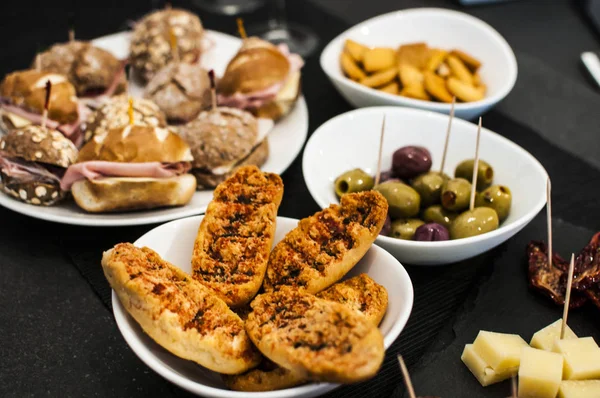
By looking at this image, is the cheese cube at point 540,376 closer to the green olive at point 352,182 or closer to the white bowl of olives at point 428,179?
the white bowl of olives at point 428,179

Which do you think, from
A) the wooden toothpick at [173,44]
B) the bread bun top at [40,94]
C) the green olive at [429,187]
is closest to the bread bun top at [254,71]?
the wooden toothpick at [173,44]

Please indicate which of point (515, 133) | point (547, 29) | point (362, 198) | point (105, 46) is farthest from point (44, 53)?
point (547, 29)

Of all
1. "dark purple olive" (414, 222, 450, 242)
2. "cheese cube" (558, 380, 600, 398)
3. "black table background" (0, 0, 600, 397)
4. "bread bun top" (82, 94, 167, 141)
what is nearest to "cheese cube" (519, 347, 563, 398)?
"cheese cube" (558, 380, 600, 398)

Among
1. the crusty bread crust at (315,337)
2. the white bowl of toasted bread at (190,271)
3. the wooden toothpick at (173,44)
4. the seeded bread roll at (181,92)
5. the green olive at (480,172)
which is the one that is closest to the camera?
the crusty bread crust at (315,337)

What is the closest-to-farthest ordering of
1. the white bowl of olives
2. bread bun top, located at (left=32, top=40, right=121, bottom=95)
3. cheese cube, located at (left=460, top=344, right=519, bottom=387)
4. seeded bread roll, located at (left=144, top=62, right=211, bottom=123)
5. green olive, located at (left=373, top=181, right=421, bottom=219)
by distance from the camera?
cheese cube, located at (left=460, top=344, right=519, bottom=387), the white bowl of olives, green olive, located at (left=373, top=181, right=421, bottom=219), seeded bread roll, located at (left=144, top=62, right=211, bottom=123), bread bun top, located at (left=32, top=40, right=121, bottom=95)

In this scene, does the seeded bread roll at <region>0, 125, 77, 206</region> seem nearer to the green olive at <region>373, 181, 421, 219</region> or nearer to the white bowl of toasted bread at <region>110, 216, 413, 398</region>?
the white bowl of toasted bread at <region>110, 216, 413, 398</region>

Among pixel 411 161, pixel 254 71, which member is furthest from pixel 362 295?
pixel 254 71

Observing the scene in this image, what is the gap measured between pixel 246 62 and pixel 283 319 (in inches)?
55.2

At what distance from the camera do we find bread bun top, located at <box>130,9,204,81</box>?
2582mm

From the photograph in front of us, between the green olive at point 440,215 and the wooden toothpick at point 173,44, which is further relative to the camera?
the wooden toothpick at point 173,44

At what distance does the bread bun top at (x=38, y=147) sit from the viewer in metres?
1.84

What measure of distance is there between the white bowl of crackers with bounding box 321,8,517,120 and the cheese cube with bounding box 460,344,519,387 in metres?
1.01

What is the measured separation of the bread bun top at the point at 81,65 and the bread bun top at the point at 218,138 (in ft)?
2.03

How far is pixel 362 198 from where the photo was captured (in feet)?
4.67
